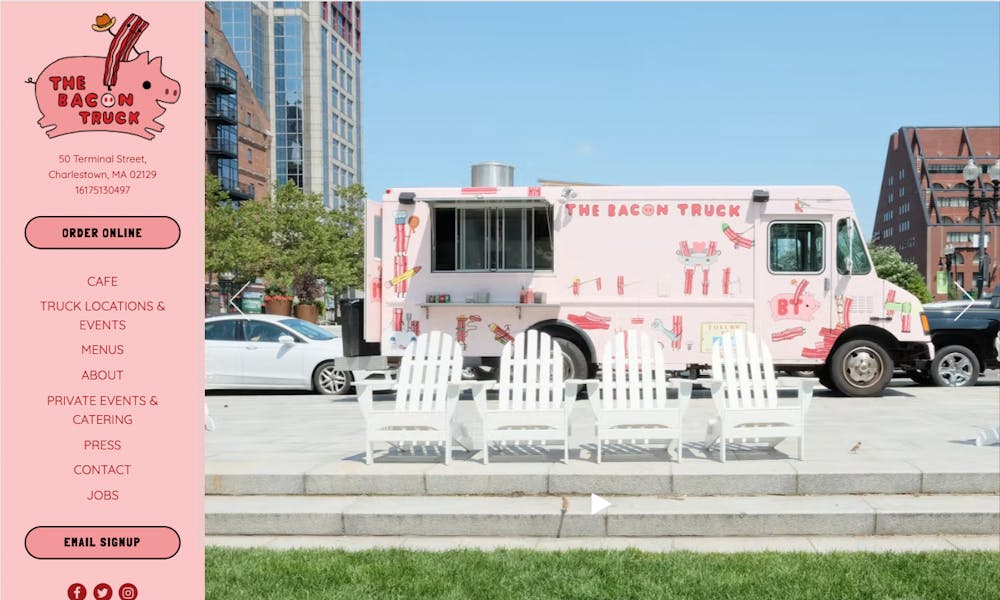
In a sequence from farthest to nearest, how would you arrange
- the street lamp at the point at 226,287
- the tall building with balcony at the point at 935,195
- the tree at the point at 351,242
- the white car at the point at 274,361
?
1. the tall building with balcony at the point at 935,195
2. the street lamp at the point at 226,287
3. the tree at the point at 351,242
4. the white car at the point at 274,361

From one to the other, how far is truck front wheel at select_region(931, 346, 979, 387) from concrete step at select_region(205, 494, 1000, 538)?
9.20 metres

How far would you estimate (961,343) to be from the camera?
1477 cm

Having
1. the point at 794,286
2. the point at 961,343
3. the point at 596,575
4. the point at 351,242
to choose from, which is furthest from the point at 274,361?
the point at 351,242

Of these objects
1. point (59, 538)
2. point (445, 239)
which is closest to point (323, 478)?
point (59, 538)

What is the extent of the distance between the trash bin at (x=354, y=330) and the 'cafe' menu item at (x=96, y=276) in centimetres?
1067

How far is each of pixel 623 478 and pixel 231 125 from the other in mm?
72533

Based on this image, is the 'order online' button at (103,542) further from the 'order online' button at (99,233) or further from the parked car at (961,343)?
the parked car at (961,343)

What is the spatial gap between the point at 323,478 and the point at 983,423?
741cm

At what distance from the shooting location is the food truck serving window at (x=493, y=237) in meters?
12.8

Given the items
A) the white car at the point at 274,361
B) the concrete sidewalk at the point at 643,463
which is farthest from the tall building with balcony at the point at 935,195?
the concrete sidewalk at the point at 643,463

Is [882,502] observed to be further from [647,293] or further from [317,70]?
[317,70]

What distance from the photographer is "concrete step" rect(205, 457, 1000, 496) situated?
650cm

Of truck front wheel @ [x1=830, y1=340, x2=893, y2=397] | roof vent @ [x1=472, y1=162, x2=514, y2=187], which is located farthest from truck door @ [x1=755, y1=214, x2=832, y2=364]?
roof vent @ [x1=472, y1=162, x2=514, y2=187]

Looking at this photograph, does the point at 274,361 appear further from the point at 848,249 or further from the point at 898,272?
the point at 898,272
